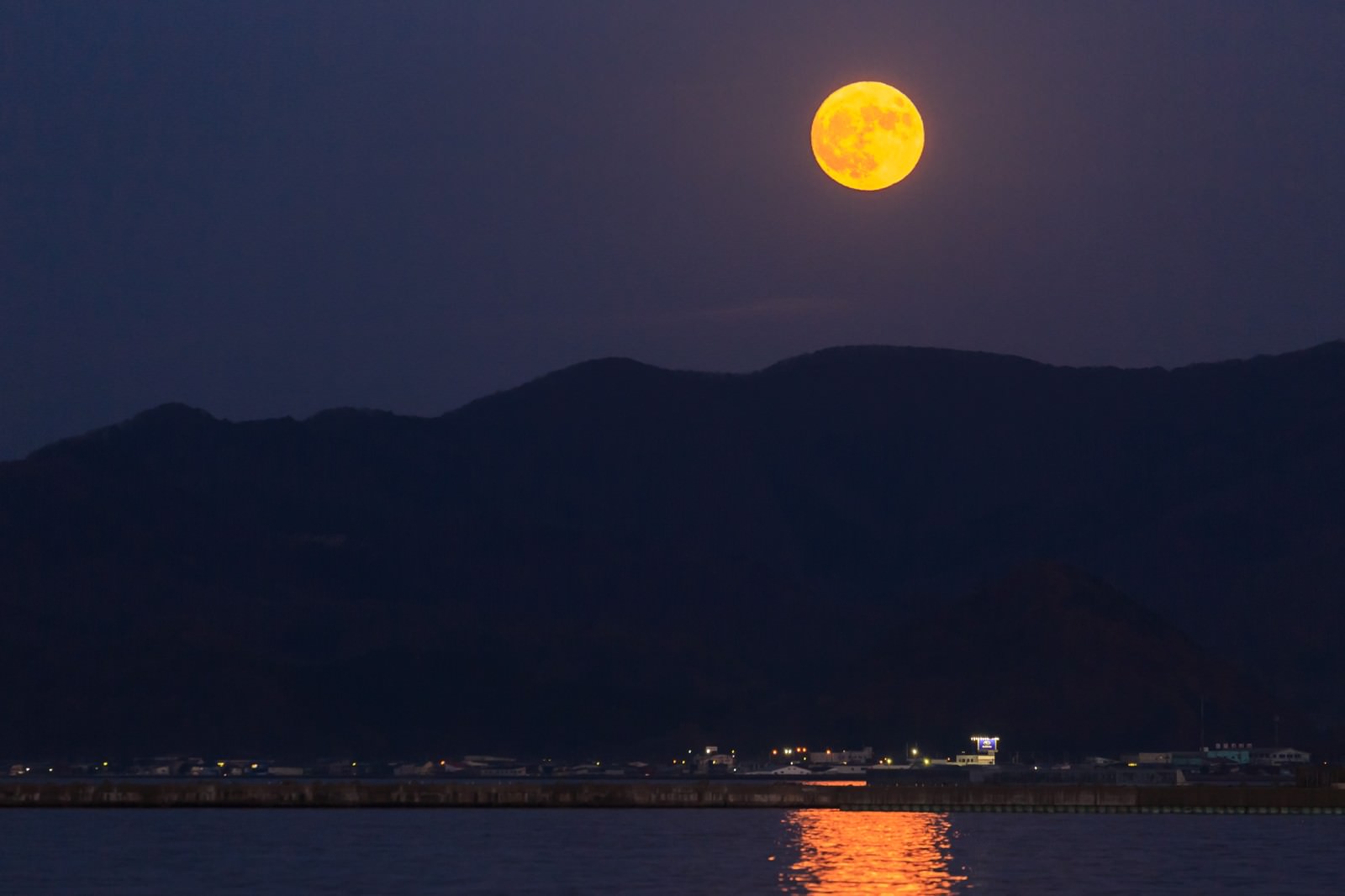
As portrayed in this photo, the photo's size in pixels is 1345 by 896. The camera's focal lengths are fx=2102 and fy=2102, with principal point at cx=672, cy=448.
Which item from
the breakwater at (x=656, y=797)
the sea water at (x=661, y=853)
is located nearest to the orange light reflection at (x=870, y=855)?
the sea water at (x=661, y=853)

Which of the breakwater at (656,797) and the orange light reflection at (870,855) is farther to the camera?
the breakwater at (656,797)

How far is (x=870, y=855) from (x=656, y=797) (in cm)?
5592

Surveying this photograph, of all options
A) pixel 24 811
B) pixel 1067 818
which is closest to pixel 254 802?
pixel 24 811

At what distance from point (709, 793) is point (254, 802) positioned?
3687 centimetres

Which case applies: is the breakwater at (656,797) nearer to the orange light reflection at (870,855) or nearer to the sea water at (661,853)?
the sea water at (661,853)

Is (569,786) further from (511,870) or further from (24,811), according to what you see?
(511,870)

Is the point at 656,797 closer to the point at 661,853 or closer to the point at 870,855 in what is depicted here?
the point at 661,853

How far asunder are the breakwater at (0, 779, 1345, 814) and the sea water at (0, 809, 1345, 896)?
9.29 feet

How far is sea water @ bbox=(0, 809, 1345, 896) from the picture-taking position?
9725 centimetres

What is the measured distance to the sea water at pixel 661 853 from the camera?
97.2 m

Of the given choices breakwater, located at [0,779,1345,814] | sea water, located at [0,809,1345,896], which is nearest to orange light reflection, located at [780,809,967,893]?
sea water, located at [0,809,1345,896]

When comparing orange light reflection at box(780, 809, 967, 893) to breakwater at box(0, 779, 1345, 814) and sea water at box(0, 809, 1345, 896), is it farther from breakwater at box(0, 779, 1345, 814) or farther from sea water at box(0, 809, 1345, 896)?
breakwater at box(0, 779, 1345, 814)

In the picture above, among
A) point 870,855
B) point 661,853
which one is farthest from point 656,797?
point 870,855

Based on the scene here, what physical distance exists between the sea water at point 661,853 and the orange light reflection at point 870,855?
8.6 inches
